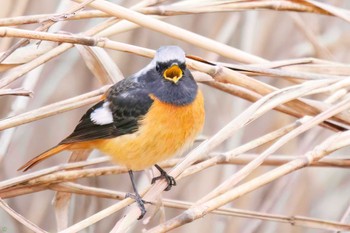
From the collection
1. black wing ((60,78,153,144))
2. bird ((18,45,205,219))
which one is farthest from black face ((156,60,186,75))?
black wing ((60,78,153,144))

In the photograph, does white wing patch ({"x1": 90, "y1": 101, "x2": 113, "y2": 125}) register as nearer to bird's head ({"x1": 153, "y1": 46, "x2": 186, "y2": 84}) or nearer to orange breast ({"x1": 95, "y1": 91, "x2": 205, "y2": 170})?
orange breast ({"x1": 95, "y1": 91, "x2": 205, "y2": 170})

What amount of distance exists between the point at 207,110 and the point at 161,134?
987 mm

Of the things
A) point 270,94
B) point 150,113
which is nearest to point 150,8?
point 150,113

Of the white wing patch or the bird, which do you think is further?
the white wing patch

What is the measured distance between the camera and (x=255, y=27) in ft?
10.6

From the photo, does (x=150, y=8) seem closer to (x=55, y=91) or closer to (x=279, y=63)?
(x=279, y=63)

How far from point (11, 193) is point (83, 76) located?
3.11 ft

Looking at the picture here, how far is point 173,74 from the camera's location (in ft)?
7.41

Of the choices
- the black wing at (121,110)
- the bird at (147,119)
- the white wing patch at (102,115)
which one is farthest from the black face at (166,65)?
the white wing patch at (102,115)

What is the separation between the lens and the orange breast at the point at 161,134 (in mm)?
2240

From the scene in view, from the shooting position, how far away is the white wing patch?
2.36 m

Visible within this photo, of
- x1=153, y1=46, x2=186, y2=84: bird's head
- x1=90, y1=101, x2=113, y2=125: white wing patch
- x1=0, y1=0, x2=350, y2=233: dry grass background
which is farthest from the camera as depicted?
x1=90, y1=101, x2=113, y2=125: white wing patch

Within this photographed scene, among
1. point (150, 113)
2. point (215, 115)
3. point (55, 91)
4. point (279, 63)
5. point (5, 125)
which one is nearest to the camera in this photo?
point (5, 125)

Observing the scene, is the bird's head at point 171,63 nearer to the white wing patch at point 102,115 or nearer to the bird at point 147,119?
the bird at point 147,119
